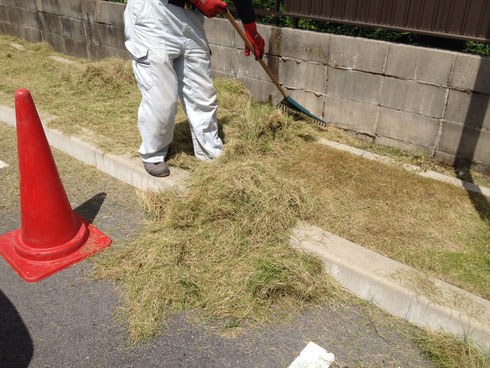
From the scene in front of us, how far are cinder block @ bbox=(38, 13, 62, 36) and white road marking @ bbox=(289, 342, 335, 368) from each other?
767cm

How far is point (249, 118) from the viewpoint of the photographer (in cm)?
445

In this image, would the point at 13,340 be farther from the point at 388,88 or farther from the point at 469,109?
the point at 469,109

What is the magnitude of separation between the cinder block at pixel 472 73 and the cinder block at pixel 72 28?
611 cm

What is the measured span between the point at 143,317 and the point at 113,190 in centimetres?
160

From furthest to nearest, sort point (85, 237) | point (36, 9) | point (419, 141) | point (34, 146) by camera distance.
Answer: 1. point (36, 9)
2. point (419, 141)
3. point (85, 237)
4. point (34, 146)

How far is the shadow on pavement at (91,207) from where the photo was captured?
3.32 m

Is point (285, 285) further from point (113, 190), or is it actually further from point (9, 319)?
point (113, 190)

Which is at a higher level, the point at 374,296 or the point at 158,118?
the point at 158,118

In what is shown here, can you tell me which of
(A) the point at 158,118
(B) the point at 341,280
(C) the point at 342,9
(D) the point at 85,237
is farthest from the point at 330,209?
(C) the point at 342,9

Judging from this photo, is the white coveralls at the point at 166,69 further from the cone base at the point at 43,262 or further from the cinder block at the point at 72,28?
the cinder block at the point at 72,28

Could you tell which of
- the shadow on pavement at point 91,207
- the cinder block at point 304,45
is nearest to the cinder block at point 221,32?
the cinder block at point 304,45

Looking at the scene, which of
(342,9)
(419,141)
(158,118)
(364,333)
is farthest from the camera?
(342,9)

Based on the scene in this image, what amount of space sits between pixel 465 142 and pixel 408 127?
536 mm

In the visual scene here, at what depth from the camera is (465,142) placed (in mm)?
3936
